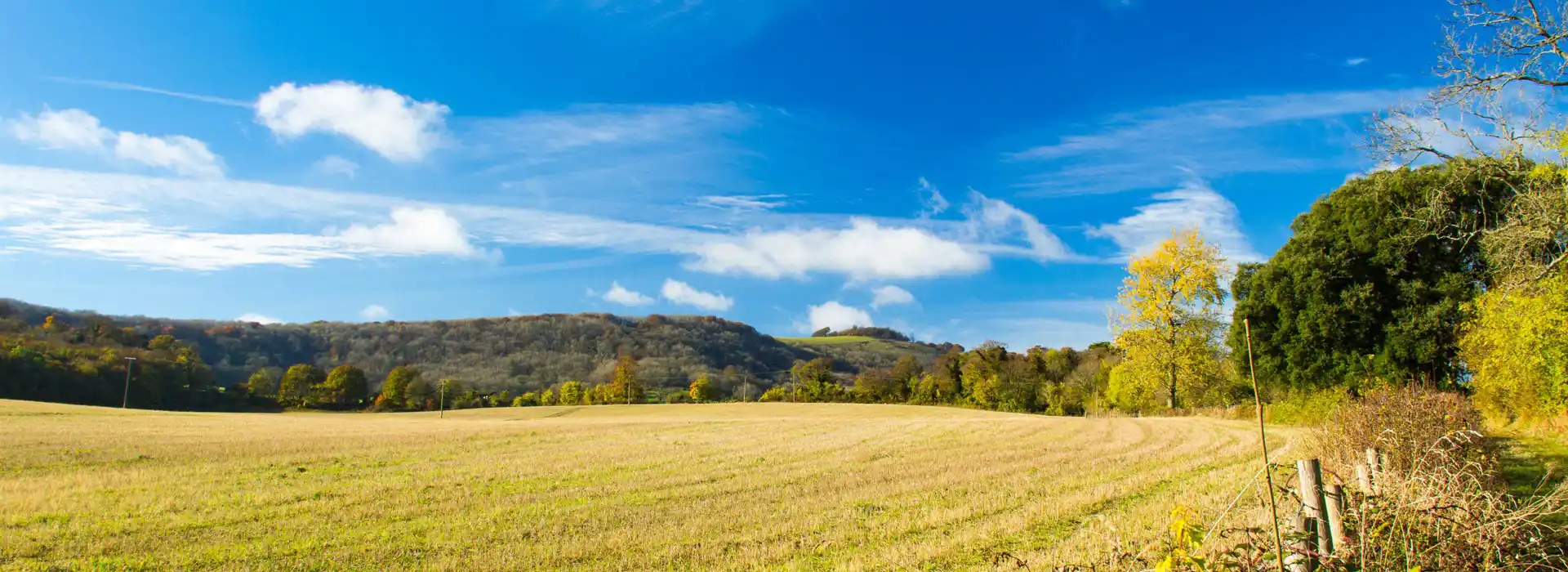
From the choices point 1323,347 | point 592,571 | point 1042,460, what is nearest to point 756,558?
point 592,571

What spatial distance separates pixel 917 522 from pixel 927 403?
53147 millimetres

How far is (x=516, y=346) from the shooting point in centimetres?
14100

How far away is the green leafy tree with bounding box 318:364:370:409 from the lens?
77312 millimetres

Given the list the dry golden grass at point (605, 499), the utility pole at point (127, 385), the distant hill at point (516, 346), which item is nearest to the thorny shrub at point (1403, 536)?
the dry golden grass at point (605, 499)

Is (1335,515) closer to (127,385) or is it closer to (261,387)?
(127,385)

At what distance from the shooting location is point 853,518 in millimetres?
10445

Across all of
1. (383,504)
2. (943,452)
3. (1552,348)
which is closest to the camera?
(383,504)

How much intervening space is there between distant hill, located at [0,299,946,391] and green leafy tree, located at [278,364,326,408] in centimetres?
3326

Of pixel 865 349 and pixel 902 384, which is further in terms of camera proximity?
pixel 865 349

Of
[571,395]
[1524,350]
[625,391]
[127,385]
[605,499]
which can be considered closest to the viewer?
[605,499]

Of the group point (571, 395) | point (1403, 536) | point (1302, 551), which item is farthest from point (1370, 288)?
point (571, 395)

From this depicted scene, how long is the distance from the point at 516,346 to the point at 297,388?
209ft

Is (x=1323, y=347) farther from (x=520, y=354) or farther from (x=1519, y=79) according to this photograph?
(x=520, y=354)

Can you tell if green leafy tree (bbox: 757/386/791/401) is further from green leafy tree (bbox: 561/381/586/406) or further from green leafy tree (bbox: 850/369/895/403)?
green leafy tree (bbox: 561/381/586/406)
